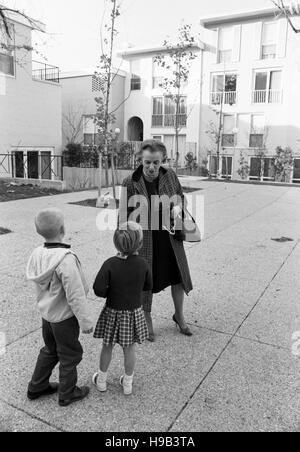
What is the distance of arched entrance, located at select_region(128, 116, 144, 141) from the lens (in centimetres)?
3068

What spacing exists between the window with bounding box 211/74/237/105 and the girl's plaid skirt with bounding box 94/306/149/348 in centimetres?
2539

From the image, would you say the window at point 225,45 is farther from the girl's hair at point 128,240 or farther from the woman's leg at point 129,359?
the woman's leg at point 129,359

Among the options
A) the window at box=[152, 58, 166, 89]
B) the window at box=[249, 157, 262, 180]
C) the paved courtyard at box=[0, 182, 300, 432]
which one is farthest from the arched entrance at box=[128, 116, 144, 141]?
the paved courtyard at box=[0, 182, 300, 432]

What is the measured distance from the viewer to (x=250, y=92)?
84.5 ft

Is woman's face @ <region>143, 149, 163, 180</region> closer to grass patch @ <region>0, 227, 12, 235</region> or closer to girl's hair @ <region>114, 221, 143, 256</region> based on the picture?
girl's hair @ <region>114, 221, 143, 256</region>

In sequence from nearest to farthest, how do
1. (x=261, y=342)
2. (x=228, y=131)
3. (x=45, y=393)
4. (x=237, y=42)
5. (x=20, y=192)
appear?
1. (x=45, y=393)
2. (x=261, y=342)
3. (x=20, y=192)
4. (x=237, y=42)
5. (x=228, y=131)

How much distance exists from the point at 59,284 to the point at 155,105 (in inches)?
1107

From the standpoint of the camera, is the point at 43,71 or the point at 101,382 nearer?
the point at 101,382

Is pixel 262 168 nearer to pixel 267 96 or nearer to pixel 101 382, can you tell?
pixel 267 96

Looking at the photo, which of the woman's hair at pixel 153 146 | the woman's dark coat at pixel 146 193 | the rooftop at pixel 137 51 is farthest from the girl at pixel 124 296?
the rooftop at pixel 137 51

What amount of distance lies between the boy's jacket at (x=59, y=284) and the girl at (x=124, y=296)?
0.52 ft

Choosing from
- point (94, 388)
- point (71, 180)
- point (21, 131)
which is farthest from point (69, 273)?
point (21, 131)

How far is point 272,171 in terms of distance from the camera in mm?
25219

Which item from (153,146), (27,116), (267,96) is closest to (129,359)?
(153,146)
